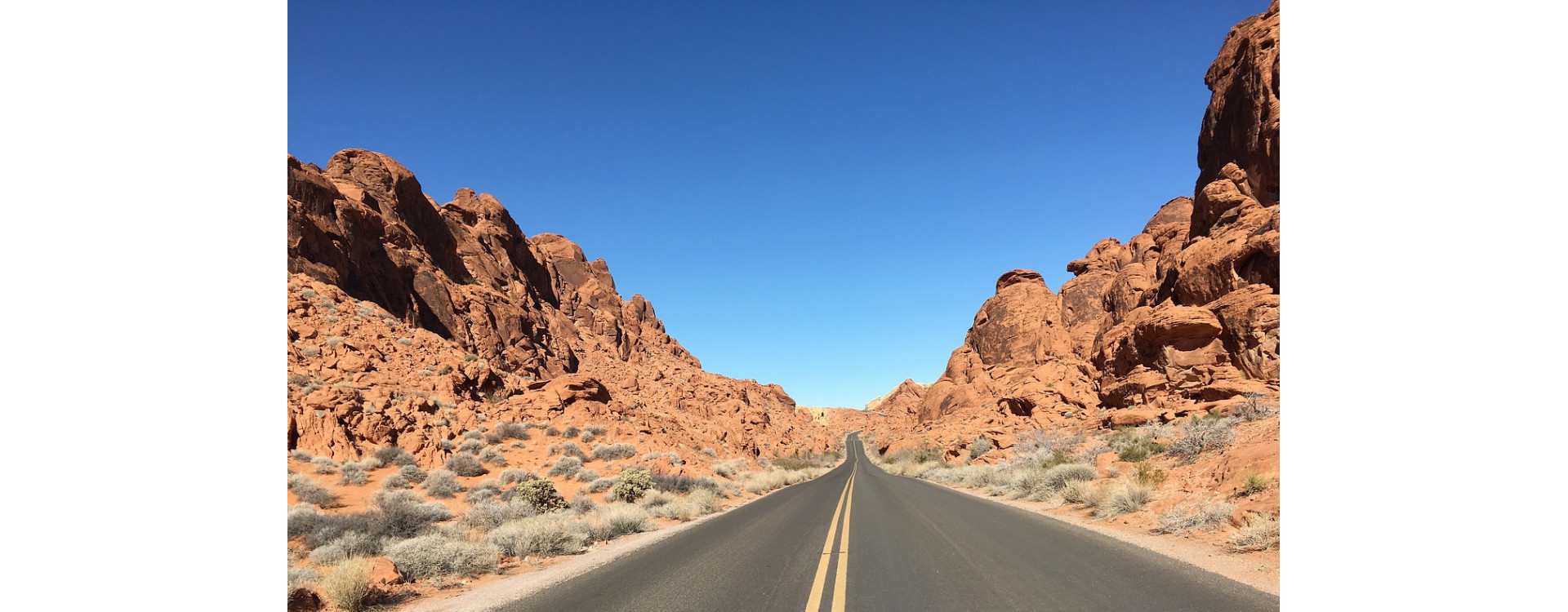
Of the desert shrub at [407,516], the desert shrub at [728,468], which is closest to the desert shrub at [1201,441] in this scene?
the desert shrub at [407,516]

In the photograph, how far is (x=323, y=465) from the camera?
662 inches

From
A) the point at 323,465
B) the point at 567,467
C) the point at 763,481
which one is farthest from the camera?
the point at 763,481

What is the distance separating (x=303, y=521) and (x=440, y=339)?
83.3ft

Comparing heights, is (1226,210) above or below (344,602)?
above

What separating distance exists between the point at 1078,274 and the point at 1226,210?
31.5 m

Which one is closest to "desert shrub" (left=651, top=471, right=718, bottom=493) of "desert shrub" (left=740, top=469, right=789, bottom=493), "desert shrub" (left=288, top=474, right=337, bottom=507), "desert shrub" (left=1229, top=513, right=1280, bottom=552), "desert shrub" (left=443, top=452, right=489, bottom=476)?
"desert shrub" (left=740, top=469, right=789, bottom=493)

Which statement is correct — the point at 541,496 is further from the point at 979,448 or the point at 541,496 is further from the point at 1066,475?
the point at 979,448

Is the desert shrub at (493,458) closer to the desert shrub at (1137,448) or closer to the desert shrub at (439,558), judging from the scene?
the desert shrub at (439,558)

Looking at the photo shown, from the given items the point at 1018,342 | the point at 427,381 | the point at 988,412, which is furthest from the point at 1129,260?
the point at 427,381

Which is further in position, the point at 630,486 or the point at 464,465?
the point at 464,465

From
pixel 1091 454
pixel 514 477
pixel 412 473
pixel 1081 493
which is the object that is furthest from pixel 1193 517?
pixel 412 473
